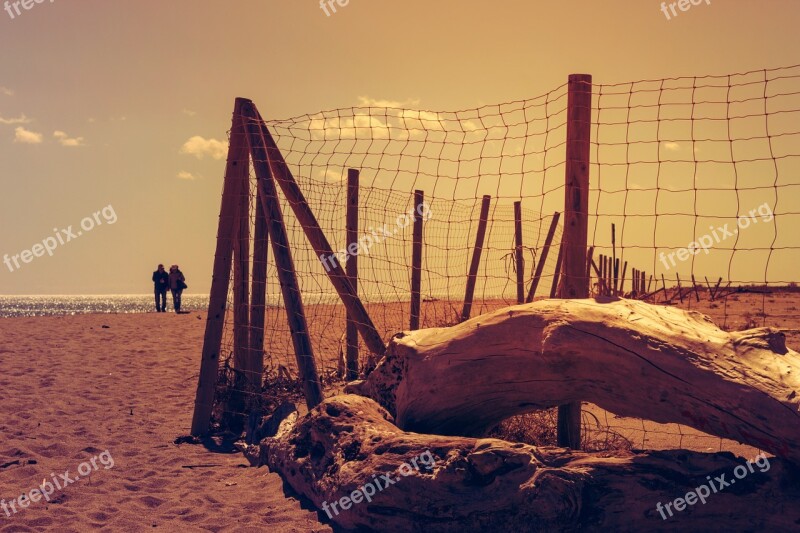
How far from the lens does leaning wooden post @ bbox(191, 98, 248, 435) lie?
6.18 meters

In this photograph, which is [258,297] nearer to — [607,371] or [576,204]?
[576,204]

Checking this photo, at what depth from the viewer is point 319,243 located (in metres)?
5.81

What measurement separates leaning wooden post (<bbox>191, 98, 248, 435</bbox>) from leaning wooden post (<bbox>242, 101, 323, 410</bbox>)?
26cm

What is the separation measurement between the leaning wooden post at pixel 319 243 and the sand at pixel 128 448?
1.35m

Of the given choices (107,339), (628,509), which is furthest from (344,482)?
(107,339)

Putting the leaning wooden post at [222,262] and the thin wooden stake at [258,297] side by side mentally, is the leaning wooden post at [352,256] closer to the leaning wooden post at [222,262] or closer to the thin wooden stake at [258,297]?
the thin wooden stake at [258,297]

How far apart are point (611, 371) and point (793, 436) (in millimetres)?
822

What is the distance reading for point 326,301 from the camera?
6324 millimetres

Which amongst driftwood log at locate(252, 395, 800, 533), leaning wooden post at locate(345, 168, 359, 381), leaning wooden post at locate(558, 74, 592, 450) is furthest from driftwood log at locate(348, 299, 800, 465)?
leaning wooden post at locate(345, 168, 359, 381)

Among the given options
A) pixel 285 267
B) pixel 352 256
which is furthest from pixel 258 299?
pixel 352 256

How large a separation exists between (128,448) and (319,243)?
2263 millimetres

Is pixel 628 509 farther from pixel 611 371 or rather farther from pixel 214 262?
pixel 214 262

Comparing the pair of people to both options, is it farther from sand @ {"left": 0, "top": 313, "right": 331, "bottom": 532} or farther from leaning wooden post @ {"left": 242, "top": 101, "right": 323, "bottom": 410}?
leaning wooden post @ {"left": 242, "top": 101, "right": 323, "bottom": 410}

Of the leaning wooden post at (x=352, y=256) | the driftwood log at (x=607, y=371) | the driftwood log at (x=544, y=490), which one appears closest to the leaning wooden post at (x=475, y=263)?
the leaning wooden post at (x=352, y=256)
